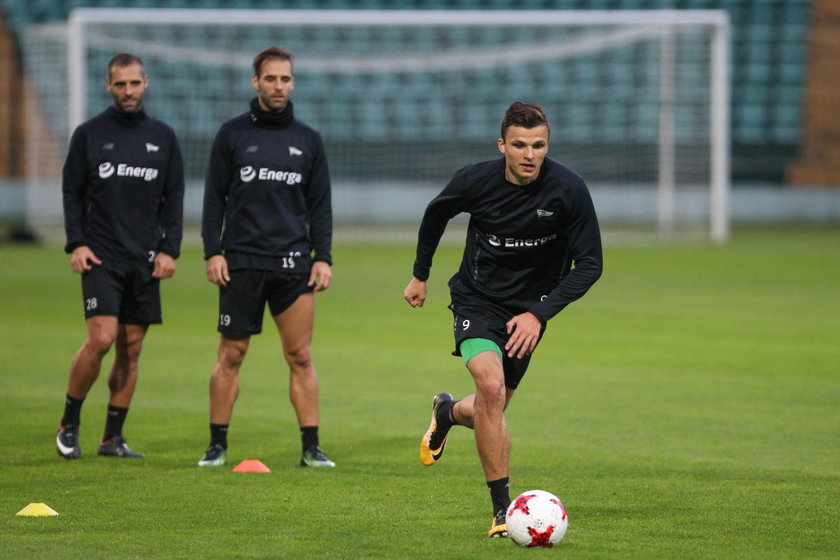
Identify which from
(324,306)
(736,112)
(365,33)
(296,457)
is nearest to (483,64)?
(365,33)

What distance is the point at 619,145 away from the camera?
28500 mm

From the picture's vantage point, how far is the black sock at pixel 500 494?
5594mm

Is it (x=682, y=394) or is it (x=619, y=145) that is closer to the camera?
(x=682, y=394)

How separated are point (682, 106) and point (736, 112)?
22.2ft

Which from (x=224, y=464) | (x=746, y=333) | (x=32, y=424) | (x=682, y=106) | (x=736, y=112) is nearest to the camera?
(x=224, y=464)

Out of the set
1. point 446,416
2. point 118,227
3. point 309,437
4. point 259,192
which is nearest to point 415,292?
point 446,416

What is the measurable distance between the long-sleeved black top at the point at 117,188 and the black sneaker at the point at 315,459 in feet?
4.26

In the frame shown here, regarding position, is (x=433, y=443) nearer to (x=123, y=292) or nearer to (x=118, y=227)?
(x=123, y=292)

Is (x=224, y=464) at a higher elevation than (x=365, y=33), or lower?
lower

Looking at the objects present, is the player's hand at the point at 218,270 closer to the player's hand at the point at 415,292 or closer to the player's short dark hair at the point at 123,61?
the player's short dark hair at the point at 123,61

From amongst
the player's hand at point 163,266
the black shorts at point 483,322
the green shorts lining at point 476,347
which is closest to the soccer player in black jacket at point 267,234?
the player's hand at point 163,266

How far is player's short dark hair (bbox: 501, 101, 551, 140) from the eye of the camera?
5617mm

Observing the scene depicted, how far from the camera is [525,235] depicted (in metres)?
5.91

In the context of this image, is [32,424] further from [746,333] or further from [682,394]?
[746,333]
